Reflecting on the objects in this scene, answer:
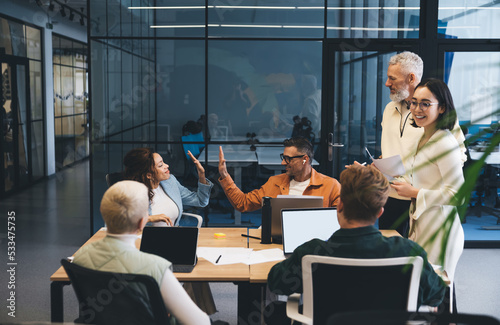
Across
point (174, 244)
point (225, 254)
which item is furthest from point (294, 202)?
point (174, 244)

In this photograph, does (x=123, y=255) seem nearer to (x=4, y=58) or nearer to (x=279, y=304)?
(x=279, y=304)

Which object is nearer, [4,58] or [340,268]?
[340,268]

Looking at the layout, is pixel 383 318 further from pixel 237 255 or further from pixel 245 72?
pixel 245 72

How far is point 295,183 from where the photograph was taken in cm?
378

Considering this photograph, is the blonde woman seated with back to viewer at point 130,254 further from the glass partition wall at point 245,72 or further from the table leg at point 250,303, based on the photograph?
the glass partition wall at point 245,72

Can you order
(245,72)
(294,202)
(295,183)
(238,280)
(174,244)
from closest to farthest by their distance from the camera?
(238,280), (174,244), (294,202), (295,183), (245,72)

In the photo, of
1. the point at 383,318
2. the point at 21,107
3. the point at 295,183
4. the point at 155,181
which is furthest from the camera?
the point at 21,107

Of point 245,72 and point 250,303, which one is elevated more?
point 245,72

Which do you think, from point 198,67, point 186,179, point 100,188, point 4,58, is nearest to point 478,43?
point 198,67

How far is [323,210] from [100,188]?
3631 mm

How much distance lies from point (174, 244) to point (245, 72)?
3.33 meters

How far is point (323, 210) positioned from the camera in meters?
3.05

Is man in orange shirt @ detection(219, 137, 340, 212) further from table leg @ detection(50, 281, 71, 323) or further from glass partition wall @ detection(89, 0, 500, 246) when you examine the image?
glass partition wall @ detection(89, 0, 500, 246)

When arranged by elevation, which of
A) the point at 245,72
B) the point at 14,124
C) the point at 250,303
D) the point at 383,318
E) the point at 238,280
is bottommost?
the point at 250,303
